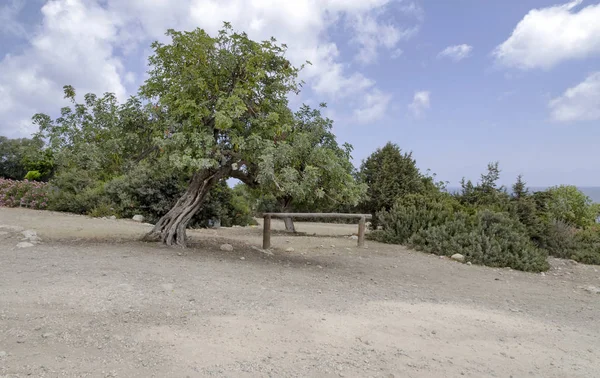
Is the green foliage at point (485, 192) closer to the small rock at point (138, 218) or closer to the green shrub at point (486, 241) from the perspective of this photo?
the green shrub at point (486, 241)

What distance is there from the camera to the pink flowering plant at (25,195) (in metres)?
14.5

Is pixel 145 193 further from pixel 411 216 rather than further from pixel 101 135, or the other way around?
pixel 411 216

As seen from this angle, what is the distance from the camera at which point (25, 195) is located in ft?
48.7

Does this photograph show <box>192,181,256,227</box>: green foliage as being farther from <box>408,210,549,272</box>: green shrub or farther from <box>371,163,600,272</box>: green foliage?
<box>408,210,549,272</box>: green shrub

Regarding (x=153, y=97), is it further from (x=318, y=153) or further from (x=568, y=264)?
(x=568, y=264)

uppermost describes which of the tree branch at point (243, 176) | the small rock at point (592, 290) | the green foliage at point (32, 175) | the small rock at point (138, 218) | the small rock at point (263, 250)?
the green foliage at point (32, 175)

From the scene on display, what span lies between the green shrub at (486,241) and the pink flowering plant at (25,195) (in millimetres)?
12826

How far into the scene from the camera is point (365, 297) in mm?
5441

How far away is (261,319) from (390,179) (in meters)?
11.0

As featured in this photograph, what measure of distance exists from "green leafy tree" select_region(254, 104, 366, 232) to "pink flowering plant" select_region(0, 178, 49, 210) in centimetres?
1136

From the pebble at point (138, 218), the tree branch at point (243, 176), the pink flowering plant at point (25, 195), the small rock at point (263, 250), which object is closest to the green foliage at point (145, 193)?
the pebble at point (138, 218)

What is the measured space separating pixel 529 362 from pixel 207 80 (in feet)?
19.7

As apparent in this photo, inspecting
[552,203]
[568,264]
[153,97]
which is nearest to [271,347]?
[153,97]

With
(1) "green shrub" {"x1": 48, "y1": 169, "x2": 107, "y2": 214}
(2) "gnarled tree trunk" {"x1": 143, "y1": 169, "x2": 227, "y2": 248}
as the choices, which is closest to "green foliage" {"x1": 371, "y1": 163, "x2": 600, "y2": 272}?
(2) "gnarled tree trunk" {"x1": 143, "y1": 169, "x2": 227, "y2": 248}
